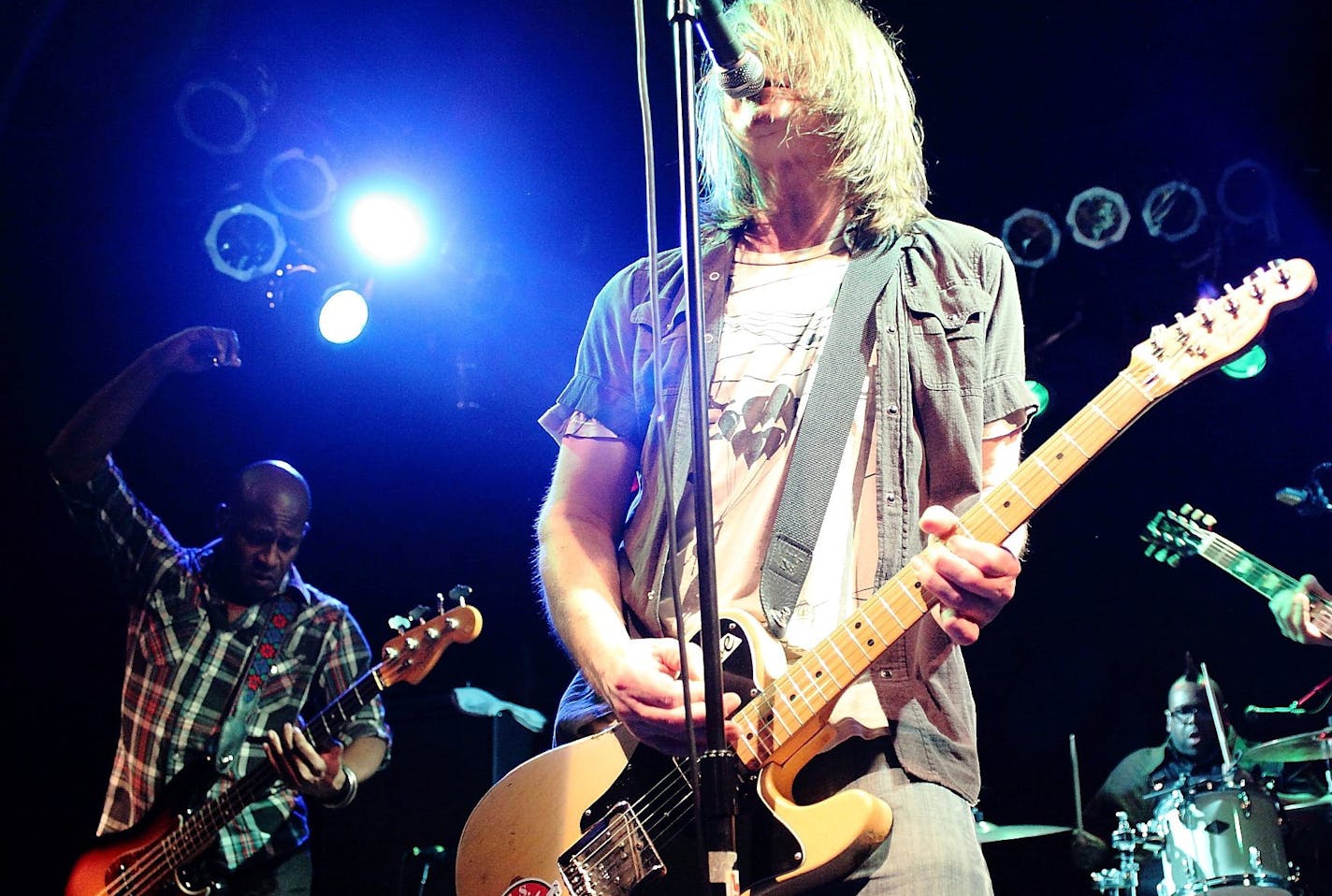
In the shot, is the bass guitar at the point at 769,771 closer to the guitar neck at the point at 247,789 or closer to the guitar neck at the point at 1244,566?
the guitar neck at the point at 247,789

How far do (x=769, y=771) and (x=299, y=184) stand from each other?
5313mm

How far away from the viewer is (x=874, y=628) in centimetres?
189

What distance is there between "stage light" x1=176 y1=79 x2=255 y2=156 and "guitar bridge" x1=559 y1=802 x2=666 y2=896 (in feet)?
16.5

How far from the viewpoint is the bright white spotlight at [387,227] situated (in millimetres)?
6309

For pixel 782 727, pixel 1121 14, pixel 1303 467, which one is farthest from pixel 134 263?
pixel 1303 467

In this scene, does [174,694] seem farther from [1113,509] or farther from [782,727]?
[1113,509]

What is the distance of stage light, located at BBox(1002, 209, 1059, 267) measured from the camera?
6.86 metres

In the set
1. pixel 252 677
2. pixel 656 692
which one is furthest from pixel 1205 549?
pixel 656 692

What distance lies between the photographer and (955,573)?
5.69 ft

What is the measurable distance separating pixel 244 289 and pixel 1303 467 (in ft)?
23.5

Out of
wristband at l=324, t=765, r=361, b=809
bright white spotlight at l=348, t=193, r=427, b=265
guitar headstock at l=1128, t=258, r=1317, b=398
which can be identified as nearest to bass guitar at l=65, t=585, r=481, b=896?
wristband at l=324, t=765, r=361, b=809

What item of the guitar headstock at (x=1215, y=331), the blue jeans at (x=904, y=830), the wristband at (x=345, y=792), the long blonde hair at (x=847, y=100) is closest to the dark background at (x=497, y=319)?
the wristband at (x=345, y=792)

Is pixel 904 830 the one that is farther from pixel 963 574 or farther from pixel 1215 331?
pixel 1215 331

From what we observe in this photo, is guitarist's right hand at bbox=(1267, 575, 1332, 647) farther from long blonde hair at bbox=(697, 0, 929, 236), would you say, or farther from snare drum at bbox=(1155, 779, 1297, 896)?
long blonde hair at bbox=(697, 0, 929, 236)
